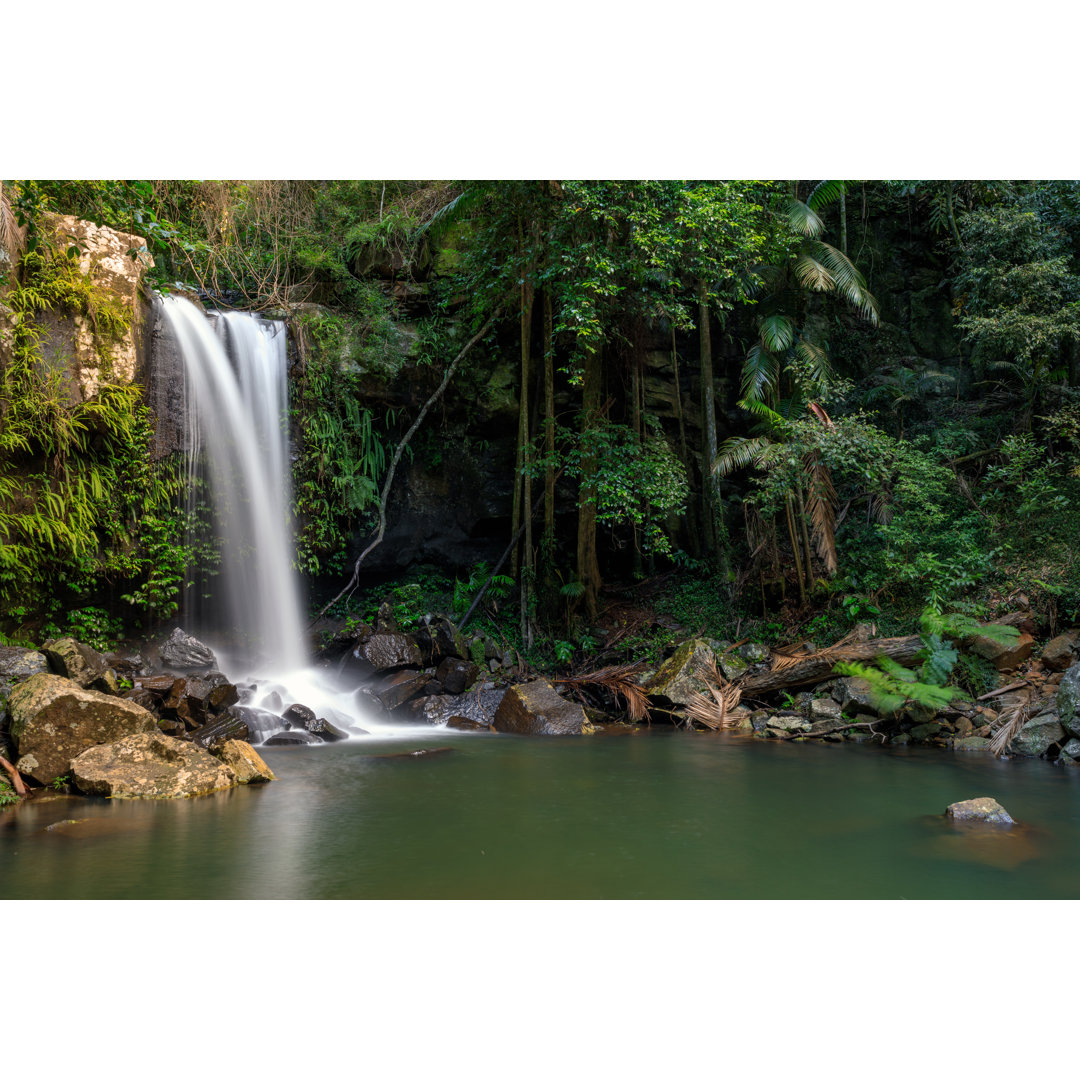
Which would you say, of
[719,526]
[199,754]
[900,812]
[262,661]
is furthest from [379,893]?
[719,526]

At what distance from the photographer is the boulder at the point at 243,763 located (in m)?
6.10

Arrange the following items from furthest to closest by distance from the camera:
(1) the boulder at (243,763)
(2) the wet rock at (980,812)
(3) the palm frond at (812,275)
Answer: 1. (3) the palm frond at (812,275)
2. (1) the boulder at (243,763)
3. (2) the wet rock at (980,812)

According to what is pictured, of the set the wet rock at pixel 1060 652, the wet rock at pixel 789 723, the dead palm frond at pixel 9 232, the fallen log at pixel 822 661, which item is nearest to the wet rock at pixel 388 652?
the fallen log at pixel 822 661

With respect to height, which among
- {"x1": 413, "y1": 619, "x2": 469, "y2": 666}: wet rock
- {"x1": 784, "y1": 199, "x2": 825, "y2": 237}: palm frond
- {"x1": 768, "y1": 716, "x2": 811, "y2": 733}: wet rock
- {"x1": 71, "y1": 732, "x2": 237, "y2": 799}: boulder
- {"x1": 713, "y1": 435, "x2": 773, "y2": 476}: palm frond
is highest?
{"x1": 784, "y1": 199, "x2": 825, "y2": 237}: palm frond

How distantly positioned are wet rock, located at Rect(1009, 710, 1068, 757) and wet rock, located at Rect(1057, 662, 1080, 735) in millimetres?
133

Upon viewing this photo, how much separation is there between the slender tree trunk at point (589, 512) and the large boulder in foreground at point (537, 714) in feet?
8.29

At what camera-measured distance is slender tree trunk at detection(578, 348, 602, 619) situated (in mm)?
11047

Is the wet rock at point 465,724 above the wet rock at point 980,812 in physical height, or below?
below

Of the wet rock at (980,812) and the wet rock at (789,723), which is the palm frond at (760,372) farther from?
the wet rock at (980,812)

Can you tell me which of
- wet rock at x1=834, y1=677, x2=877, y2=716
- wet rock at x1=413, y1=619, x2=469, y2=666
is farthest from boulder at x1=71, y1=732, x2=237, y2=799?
Answer: wet rock at x1=834, y1=677, x2=877, y2=716

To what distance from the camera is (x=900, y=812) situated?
520 cm

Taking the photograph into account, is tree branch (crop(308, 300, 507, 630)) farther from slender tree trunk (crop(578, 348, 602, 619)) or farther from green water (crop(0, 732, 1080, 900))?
green water (crop(0, 732, 1080, 900))

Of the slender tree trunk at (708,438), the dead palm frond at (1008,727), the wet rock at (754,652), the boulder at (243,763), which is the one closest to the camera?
→ the boulder at (243,763)

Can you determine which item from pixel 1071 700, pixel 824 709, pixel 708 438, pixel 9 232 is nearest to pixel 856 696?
pixel 824 709
